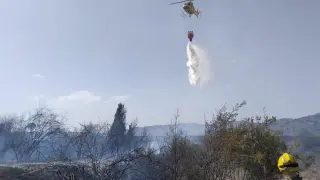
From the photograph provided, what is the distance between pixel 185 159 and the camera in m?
10.9

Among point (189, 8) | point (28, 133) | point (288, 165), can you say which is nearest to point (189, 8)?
point (189, 8)

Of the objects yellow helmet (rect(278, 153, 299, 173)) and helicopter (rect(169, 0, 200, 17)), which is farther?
helicopter (rect(169, 0, 200, 17))

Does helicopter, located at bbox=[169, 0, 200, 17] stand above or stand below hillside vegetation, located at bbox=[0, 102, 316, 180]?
above

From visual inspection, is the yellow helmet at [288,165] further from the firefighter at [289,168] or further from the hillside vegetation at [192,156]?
the hillside vegetation at [192,156]

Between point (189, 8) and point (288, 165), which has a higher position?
point (189, 8)

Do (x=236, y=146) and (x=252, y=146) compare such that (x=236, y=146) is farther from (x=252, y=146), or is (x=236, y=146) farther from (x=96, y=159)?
(x=96, y=159)

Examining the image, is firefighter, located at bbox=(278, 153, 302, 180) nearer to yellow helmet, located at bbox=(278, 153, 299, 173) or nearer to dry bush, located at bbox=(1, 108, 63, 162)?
yellow helmet, located at bbox=(278, 153, 299, 173)

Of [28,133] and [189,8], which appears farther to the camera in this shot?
[28,133]

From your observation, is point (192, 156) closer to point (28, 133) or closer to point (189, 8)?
point (189, 8)

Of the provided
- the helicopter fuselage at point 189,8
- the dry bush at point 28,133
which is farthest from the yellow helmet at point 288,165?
the dry bush at point 28,133

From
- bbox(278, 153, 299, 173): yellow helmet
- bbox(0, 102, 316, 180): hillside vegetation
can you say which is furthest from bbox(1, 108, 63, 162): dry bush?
bbox(278, 153, 299, 173): yellow helmet

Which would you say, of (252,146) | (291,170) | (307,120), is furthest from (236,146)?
(307,120)

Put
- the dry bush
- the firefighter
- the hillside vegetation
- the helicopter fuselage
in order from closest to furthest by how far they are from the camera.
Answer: the firefighter < the hillside vegetation < the helicopter fuselage < the dry bush

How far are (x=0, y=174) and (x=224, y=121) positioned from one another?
13539mm
